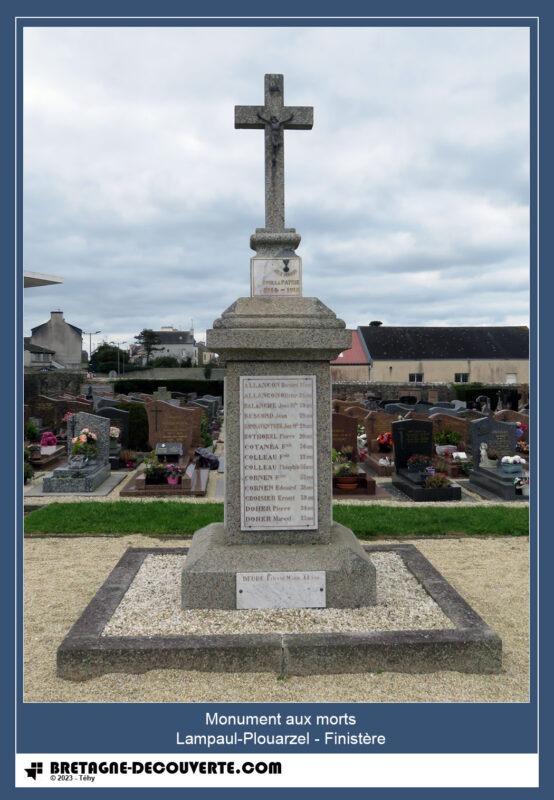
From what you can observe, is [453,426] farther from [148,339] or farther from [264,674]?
[148,339]

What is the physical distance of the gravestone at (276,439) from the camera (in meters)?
5.00

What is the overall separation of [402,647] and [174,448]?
32.0ft

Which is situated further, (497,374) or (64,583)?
(497,374)

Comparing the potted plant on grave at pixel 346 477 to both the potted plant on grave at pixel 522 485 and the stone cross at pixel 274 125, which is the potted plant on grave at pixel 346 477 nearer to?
the potted plant on grave at pixel 522 485

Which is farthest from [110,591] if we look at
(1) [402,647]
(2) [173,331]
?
(2) [173,331]

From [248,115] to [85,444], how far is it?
8.73 meters

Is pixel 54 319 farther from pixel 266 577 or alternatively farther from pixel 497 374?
pixel 266 577

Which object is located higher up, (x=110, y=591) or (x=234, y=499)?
(x=234, y=499)

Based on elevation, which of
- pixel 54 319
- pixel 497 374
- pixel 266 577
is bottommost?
pixel 266 577

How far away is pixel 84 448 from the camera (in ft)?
40.6

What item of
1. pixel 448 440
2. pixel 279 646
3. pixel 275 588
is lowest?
pixel 279 646

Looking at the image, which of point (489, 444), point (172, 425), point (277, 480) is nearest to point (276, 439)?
point (277, 480)

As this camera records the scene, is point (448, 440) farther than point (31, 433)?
No

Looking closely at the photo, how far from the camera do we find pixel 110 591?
5.39 metres
